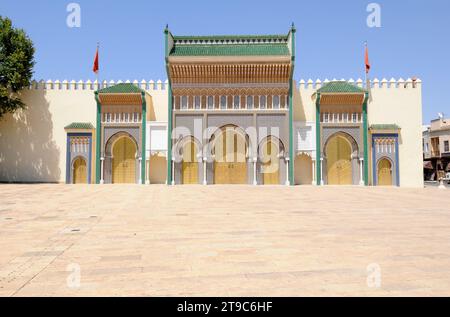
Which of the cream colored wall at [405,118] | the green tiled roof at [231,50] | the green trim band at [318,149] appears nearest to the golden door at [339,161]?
the green trim band at [318,149]

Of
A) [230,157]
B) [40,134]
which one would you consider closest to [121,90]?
[40,134]

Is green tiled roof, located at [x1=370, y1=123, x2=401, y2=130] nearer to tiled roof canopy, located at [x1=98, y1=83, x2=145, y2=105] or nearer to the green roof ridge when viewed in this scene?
the green roof ridge

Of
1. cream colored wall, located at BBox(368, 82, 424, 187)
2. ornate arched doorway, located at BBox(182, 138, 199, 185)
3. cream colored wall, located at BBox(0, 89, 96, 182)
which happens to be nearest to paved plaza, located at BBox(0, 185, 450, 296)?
ornate arched doorway, located at BBox(182, 138, 199, 185)

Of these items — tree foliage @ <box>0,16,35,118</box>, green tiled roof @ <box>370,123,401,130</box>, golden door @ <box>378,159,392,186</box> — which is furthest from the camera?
golden door @ <box>378,159,392,186</box>

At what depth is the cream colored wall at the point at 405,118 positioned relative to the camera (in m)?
20.6

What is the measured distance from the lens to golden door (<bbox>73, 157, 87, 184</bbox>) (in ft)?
67.7

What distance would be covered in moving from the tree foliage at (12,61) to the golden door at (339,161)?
1935 cm

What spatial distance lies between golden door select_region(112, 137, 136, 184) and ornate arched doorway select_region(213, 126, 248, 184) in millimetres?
5278

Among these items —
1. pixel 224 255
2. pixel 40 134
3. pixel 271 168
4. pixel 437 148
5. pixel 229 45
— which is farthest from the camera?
pixel 437 148

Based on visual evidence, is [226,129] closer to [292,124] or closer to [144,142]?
[292,124]

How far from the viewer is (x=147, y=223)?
20.2 feet

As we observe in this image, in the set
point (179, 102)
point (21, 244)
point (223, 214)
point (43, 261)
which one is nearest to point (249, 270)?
point (43, 261)

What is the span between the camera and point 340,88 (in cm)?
2008

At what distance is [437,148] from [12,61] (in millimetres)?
39911
